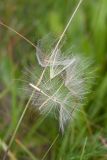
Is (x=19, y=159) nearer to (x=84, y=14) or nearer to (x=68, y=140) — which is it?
(x=68, y=140)

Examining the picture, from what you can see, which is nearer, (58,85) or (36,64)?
(58,85)

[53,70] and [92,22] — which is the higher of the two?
[53,70]

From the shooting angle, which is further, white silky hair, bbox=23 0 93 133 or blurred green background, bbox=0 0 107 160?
blurred green background, bbox=0 0 107 160

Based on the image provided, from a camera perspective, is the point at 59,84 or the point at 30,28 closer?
the point at 59,84

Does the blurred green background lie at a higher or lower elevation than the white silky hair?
lower

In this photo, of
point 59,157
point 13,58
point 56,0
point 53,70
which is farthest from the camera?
point 56,0

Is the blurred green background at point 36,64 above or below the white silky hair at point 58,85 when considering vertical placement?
below

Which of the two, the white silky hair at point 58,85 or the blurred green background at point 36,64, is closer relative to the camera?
the white silky hair at point 58,85

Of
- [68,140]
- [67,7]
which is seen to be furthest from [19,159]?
[67,7]
